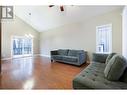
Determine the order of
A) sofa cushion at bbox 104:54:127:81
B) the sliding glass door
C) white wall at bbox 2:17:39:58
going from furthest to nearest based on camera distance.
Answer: the sliding glass door
white wall at bbox 2:17:39:58
sofa cushion at bbox 104:54:127:81

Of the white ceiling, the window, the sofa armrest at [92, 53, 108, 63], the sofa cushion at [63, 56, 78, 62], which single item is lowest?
the sofa cushion at [63, 56, 78, 62]

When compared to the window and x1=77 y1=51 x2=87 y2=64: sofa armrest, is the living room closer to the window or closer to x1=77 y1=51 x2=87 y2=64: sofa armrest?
the window

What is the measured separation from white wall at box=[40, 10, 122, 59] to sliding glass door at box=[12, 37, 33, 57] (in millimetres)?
1500

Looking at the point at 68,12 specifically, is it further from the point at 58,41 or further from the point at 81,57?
the point at 58,41

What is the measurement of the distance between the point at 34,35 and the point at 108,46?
6.05 meters

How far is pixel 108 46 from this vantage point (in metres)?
5.16

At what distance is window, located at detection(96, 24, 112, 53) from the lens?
5078mm

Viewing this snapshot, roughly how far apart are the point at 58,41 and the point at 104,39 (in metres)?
3.23

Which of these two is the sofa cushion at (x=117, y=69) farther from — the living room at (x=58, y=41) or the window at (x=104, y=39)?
the window at (x=104, y=39)

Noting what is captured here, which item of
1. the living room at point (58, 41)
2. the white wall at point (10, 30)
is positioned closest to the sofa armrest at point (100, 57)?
the living room at point (58, 41)

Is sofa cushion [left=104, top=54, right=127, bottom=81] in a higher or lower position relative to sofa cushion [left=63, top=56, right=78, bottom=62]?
higher

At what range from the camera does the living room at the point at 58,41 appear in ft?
10.6

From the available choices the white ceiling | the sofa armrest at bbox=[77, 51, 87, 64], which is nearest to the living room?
the white ceiling

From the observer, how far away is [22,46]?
8.41m
